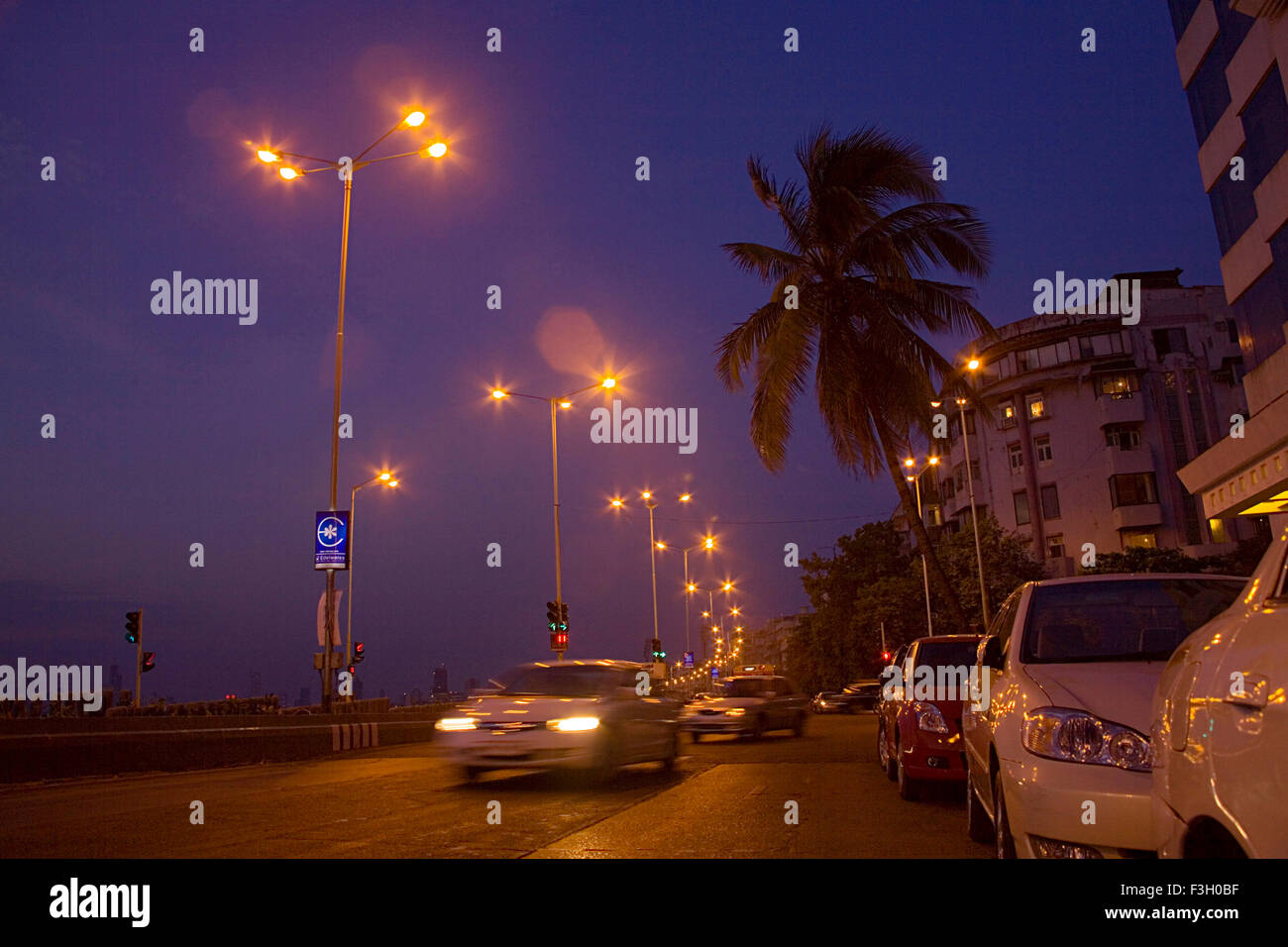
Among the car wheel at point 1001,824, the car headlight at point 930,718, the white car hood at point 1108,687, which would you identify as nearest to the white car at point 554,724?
the car headlight at point 930,718

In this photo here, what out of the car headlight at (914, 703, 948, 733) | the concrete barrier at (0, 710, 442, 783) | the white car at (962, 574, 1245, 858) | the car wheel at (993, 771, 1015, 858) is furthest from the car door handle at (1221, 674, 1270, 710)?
the concrete barrier at (0, 710, 442, 783)

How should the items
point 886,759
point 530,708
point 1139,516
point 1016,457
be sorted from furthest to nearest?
1. point 1016,457
2. point 1139,516
3. point 886,759
4. point 530,708

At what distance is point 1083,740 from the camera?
4645 mm

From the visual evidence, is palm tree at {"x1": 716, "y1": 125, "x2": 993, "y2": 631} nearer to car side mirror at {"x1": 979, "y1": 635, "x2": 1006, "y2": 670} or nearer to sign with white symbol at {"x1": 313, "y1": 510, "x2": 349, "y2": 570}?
sign with white symbol at {"x1": 313, "y1": 510, "x2": 349, "y2": 570}

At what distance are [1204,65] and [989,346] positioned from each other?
1092 inches

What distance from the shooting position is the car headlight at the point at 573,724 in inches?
448

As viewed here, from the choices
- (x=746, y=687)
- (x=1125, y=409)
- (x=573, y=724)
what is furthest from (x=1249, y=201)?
(x=1125, y=409)

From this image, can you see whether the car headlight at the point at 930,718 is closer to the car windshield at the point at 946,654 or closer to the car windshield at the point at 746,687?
the car windshield at the point at 946,654

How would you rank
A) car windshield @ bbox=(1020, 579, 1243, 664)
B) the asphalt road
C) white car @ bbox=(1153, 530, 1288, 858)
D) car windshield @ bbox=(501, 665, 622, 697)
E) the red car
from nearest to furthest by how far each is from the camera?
1. white car @ bbox=(1153, 530, 1288, 858)
2. car windshield @ bbox=(1020, 579, 1243, 664)
3. the asphalt road
4. the red car
5. car windshield @ bbox=(501, 665, 622, 697)

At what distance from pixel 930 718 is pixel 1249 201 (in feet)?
56.5

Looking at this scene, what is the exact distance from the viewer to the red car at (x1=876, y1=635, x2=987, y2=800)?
9766 millimetres

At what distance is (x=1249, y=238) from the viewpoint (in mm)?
21078

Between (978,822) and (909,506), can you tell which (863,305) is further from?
(978,822)
